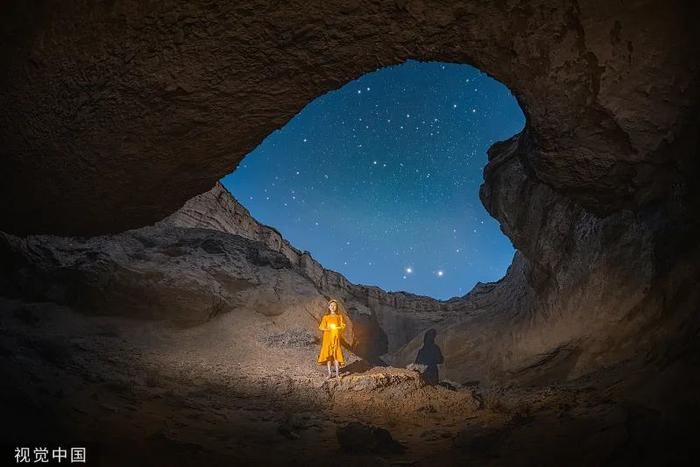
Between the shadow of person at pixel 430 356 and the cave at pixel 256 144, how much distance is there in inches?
260

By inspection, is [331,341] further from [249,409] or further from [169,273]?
[169,273]

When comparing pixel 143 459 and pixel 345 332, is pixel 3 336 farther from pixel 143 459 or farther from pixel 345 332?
pixel 345 332

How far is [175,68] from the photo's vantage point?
4762 mm

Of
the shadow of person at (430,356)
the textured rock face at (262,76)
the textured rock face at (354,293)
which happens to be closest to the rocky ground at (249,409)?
the textured rock face at (262,76)

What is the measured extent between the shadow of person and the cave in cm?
660

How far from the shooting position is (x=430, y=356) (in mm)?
16828

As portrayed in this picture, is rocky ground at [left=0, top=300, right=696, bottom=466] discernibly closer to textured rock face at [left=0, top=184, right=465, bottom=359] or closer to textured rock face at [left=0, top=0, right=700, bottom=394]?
textured rock face at [left=0, top=184, right=465, bottom=359]

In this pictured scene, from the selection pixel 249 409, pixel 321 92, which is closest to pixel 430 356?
pixel 249 409

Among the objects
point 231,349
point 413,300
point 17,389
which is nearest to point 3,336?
point 17,389

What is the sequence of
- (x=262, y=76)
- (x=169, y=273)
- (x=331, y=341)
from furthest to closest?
(x=169, y=273), (x=331, y=341), (x=262, y=76)

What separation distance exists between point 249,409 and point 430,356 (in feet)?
39.6

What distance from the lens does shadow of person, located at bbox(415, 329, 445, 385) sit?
1582cm

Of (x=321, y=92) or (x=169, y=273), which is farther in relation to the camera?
(x=169, y=273)

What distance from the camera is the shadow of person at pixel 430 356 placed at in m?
15.8
